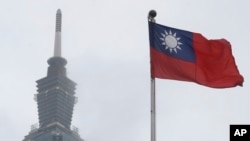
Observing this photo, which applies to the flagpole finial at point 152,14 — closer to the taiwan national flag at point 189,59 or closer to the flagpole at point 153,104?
the flagpole at point 153,104

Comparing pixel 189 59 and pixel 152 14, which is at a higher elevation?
pixel 152 14

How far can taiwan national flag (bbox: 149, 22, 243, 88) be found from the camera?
98.3 ft

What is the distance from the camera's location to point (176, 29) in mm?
30719

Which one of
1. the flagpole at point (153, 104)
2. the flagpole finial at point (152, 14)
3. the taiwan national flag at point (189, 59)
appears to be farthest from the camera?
the taiwan national flag at point (189, 59)

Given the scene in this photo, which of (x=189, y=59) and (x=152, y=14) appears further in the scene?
(x=189, y=59)

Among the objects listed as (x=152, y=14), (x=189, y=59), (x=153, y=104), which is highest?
(x=152, y=14)

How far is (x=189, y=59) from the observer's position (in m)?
30.9

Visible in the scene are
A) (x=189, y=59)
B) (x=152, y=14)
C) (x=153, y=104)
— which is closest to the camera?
(x=153, y=104)

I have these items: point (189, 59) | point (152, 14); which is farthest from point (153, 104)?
point (152, 14)

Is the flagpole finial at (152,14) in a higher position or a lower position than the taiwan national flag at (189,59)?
higher

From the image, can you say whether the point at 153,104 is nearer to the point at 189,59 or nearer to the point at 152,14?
the point at 189,59

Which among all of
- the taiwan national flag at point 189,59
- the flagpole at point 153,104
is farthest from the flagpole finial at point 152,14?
the taiwan national flag at point 189,59

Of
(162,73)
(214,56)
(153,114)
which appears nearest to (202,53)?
(214,56)

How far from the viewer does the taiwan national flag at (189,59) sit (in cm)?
2997
